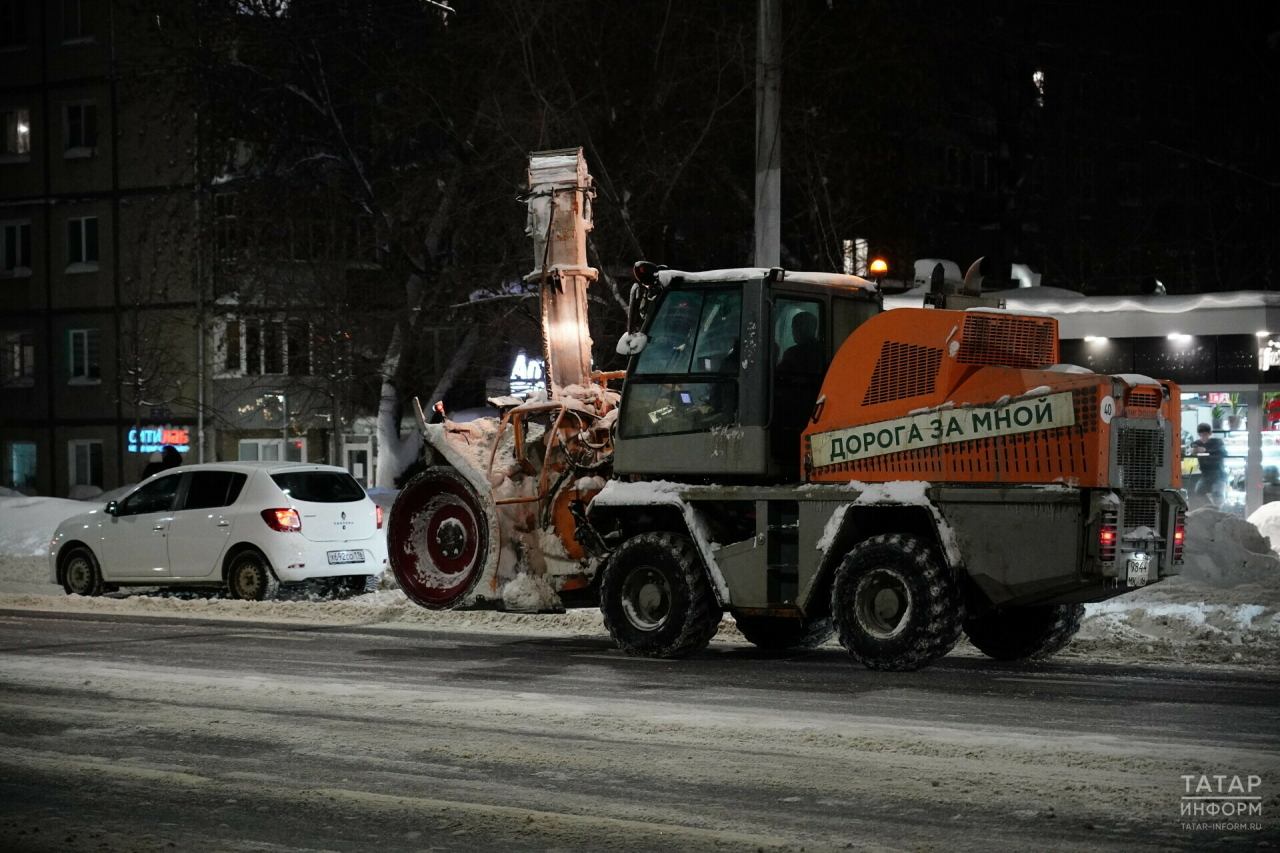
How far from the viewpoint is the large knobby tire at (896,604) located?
37.2 feet

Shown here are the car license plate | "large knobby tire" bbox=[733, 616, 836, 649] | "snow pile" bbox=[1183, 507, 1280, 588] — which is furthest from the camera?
"snow pile" bbox=[1183, 507, 1280, 588]

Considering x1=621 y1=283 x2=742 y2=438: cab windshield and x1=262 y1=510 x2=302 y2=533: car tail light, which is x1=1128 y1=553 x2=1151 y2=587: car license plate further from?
x1=262 y1=510 x2=302 y2=533: car tail light

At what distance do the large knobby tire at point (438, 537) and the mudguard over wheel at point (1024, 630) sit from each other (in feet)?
13.1

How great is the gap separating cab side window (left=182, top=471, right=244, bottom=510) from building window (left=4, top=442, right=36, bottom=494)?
34.5 m

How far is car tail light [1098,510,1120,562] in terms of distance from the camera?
35.4ft

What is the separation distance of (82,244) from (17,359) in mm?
4307

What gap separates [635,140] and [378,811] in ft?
72.9

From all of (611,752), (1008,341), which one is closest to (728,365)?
(1008,341)

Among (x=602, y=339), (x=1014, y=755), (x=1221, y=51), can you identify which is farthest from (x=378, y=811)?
(x=1221, y=51)

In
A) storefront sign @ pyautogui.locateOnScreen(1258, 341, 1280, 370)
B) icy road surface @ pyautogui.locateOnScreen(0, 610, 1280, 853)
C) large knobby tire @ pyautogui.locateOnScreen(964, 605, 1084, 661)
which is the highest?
storefront sign @ pyautogui.locateOnScreen(1258, 341, 1280, 370)

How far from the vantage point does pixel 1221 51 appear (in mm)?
48938

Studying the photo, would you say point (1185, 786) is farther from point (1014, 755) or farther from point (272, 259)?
point (272, 259)

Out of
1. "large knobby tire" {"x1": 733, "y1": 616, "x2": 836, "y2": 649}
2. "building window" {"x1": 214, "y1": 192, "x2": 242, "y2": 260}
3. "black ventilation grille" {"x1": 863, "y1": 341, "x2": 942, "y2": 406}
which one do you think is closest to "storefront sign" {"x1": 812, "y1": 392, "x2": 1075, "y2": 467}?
"black ventilation grille" {"x1": 863, "y1": 341, "x2": 942, "y2": 406}

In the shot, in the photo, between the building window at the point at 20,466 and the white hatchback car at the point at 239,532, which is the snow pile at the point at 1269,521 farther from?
the building window at the point at 20,466
